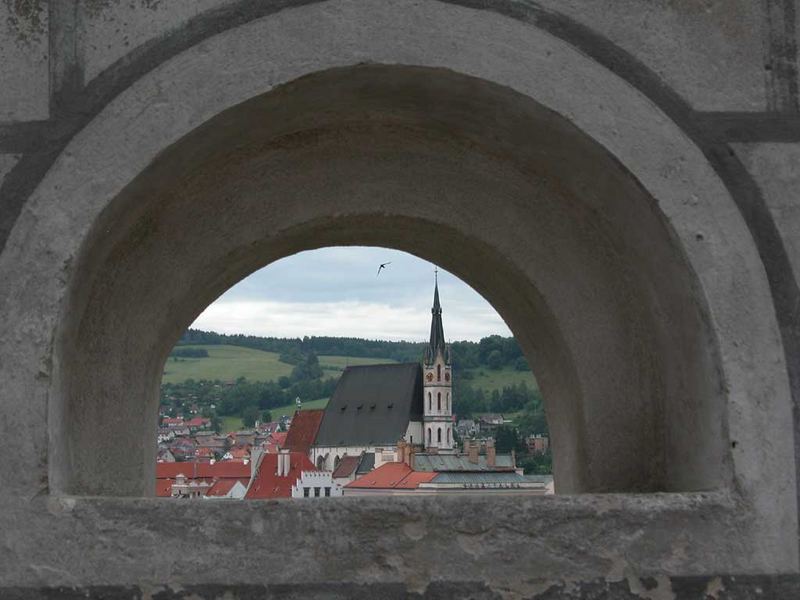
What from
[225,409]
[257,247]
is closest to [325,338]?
[225,409]

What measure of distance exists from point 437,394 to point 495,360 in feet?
84.4

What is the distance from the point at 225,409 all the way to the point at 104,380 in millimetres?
126503

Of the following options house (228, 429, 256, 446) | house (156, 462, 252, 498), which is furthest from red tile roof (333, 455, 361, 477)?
house (228, 429, 256, 446)

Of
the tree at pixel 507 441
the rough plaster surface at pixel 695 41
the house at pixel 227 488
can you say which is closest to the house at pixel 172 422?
the house at pixel 227 488

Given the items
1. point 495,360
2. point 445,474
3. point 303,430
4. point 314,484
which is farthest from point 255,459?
point 495,360

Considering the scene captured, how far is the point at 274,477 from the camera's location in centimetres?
8244

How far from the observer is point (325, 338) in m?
141

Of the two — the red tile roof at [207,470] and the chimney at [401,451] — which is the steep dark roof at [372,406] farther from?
the red tile roof at [207,470]

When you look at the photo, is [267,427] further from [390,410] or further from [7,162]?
[7,162]

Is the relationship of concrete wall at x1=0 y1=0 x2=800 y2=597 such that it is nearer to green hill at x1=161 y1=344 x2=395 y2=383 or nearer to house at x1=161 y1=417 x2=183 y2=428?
house at x1=161 y1=417 x2=183 y2=428

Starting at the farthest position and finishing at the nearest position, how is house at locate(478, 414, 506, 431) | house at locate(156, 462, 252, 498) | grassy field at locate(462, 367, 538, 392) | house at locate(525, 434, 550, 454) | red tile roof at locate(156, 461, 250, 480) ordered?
grassy field at locate(462, 367, 538, 392), house at locate(478, 414, 506, 431), house at locate(525, 434, 550, 454), red tile roof at locate(156, 461, 250, 480), house at locate(156, 462, 252, 498)

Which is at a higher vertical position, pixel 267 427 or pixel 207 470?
pixel 267 427

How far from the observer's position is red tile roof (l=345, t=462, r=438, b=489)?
7509 centimetres

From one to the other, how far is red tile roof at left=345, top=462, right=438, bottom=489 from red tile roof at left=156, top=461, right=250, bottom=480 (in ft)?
36.1
